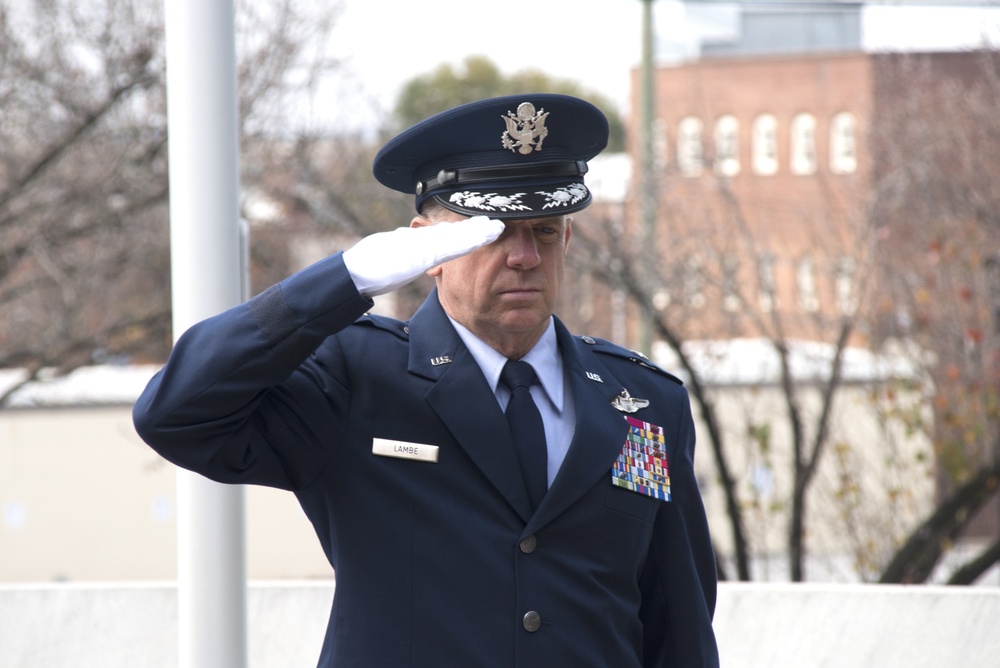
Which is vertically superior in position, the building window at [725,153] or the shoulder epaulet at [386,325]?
the building window at [725,153]

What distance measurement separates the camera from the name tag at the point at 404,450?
7.22 feet

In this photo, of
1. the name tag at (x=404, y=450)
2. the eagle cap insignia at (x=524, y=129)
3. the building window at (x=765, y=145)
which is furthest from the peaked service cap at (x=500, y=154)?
the building window at (x=765, y=145)

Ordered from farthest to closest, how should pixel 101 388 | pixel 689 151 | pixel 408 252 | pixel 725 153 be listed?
1. pixel 101 388
2. pixel 725 153
3. pixel 689 151
4. pixel 408 252

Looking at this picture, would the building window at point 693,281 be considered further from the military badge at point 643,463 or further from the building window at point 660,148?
the military badge at point 643,463

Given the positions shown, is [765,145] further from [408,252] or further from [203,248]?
[408,252]

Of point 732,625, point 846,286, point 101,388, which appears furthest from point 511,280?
point 101,388

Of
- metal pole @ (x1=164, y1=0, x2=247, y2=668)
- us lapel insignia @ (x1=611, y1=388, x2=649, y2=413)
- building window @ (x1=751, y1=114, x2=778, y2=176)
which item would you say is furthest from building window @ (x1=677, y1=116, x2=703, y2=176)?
us lapel insignia @ (x1=611, y1=388, x2=649, y2=413)

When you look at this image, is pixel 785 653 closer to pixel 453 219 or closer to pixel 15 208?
pixel 453 219

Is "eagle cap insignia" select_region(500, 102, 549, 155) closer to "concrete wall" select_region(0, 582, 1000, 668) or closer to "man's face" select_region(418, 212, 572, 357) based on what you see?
"man's face" select_region(418, 212, 572, 357)

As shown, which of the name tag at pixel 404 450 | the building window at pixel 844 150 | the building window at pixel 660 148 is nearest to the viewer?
the name tag at pixel 404 450

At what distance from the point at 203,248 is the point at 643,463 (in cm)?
117

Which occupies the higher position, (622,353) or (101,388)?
(622,353)

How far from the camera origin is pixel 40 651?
14.3 ft

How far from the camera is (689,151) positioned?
779 centimetres
